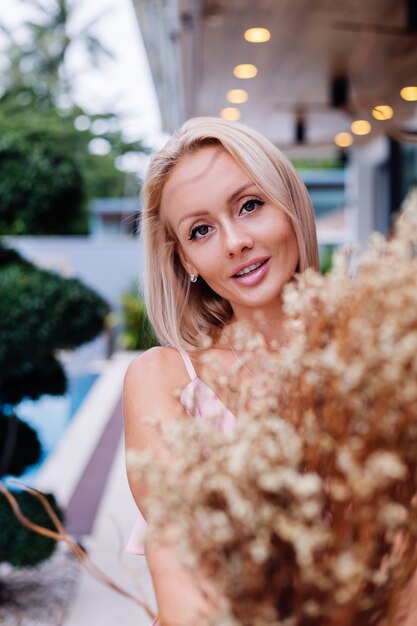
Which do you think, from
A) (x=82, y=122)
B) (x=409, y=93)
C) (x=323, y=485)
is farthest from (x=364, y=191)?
(x=82, y=122)

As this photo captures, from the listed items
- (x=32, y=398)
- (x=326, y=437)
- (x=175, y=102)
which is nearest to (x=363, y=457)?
(x=326, y=437)

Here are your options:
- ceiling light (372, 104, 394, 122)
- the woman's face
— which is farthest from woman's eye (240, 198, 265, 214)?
ceiling light (372, 104, 394, 122)

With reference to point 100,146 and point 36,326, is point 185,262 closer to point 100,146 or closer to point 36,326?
point 36,326

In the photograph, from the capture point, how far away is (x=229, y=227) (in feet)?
3.43

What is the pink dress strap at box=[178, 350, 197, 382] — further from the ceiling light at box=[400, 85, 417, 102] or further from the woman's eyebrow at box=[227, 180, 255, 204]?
the ceiling light at box=[400, 85, 417, 102]

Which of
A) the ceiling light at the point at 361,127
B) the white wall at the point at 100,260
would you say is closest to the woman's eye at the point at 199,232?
the ceiling light at the point at 361,127

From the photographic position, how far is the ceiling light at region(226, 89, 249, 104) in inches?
235

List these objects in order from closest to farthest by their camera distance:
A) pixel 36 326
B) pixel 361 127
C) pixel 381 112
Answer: pixel 381 112, pixel 36 326, pixel 361 127

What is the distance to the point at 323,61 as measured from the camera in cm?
507

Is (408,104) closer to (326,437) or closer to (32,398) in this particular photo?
(32,398)

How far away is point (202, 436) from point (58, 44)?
22751 millimetres

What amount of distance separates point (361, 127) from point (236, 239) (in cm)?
646

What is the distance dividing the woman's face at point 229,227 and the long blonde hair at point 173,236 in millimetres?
19

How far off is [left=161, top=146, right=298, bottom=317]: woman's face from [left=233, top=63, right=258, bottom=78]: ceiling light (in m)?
4.22
